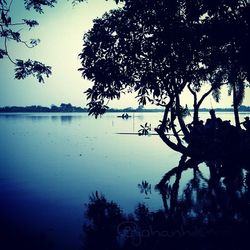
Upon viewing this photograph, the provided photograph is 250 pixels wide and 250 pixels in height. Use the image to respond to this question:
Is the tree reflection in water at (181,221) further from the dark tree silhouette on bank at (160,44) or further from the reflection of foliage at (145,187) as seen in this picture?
the dark tree silhouette on bank at (160,44)

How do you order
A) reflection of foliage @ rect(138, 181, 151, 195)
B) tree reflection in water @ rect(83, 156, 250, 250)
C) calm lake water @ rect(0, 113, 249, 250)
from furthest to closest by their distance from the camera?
reflection of foliage @ rect(138, 181, 151, 195)
calm lake water @ rect(0, 113, 249, 250)
tree reflection in water @ rect(83, 156, 250, 250)

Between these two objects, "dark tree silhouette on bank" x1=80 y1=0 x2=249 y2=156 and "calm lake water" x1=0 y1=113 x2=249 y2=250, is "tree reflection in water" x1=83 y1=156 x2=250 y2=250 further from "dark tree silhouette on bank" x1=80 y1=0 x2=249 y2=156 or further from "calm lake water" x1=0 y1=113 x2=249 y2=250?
"dark tree silhouette on bank" x1=80 y1=0 x2=249 y2=156

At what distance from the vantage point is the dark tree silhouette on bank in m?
9.76

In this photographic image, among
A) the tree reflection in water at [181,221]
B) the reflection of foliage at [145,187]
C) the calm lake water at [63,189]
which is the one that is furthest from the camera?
the reflection of foliage at [145,187]

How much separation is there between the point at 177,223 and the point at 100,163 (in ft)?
39.9

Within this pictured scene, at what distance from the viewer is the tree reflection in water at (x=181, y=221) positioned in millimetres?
6652

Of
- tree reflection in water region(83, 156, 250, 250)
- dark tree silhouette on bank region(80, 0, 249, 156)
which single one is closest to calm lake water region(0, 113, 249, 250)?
tree reflection in water region(83, 156, 250, 250)

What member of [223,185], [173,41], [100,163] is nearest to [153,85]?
[173,41]

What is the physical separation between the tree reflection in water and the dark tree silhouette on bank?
4.12 metres

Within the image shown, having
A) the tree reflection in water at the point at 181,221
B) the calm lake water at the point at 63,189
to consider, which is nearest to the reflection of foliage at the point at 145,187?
the calm lake water at the point at 63,189

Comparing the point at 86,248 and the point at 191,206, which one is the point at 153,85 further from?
the point at 86,248

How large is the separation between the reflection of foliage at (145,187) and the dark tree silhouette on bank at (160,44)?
3715 millimetres

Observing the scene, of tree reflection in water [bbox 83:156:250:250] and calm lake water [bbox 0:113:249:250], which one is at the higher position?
tree reflection in water [bbox 83:156:250:250]

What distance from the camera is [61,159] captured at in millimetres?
21453
